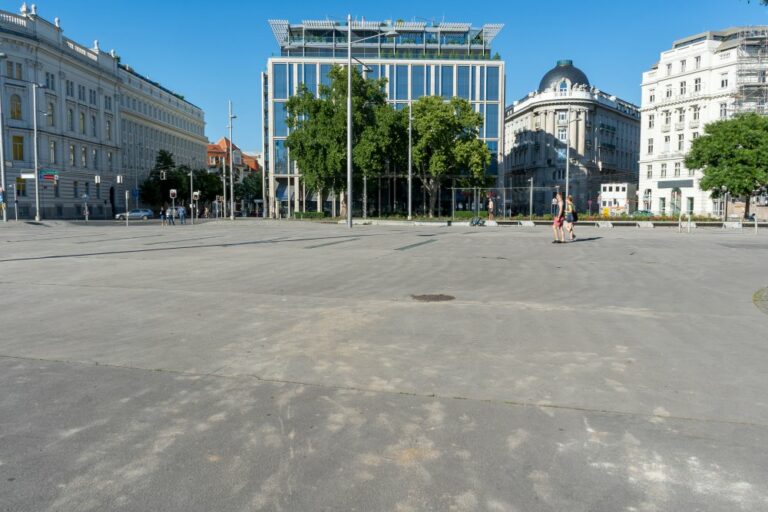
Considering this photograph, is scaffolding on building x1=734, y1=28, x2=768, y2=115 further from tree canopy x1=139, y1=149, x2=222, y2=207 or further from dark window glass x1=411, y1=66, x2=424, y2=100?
tree canopy x1=139, y1=149, x2=222, y2=207

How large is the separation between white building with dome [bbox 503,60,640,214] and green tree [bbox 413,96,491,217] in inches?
1541

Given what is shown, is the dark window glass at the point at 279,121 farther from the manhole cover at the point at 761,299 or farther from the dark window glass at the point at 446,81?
the manhole cover at the point at 761,299

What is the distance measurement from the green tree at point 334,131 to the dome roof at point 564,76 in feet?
206

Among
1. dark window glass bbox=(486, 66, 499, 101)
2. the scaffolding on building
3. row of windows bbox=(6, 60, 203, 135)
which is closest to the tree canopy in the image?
row of windows bbox=(6, 60, 203, 135)

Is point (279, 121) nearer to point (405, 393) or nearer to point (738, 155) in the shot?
point (738, 155)

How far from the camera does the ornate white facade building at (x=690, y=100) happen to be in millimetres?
66875

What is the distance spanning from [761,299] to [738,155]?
5462 centimetres

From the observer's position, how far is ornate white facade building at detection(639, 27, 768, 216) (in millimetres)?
66875

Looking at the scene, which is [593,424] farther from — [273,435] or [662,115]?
[662,115]

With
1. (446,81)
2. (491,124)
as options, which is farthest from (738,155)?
(446,81)

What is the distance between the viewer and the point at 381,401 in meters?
4.23

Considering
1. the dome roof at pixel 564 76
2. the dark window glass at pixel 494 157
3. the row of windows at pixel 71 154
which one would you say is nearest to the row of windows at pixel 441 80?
the dark window glass at pixel 494 157

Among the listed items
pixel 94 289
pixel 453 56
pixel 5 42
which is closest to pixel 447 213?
pixel 453 56

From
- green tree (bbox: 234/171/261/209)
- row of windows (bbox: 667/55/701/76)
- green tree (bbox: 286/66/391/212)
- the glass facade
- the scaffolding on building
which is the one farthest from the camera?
green tree (bbox: 234/171/261/209)
